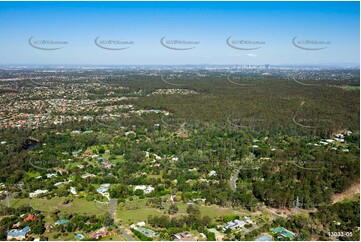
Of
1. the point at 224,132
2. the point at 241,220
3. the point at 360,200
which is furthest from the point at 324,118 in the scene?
the point at 241,220

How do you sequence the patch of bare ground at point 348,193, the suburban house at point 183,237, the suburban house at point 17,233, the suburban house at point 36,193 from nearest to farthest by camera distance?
1. the suburban house at point 183,237
2. the suburban house at point 17,233
3. the patch of bare ground at point 348,193
4. the suburban house at point 36,193

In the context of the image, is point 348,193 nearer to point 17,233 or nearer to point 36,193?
point 17,233

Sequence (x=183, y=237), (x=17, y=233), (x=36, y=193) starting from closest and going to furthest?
(x=183, y=237)
(x=17, y=233)
(x=36, y=193)

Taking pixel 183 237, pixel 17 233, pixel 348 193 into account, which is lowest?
pixel 17 233

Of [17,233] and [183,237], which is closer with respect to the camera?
[183,237]

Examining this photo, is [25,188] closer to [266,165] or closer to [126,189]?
[126,189]

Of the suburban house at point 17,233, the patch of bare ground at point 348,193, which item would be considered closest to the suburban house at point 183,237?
the suburban house at point 17,233

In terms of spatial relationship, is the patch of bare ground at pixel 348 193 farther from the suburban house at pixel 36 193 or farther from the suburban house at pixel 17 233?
the suburban house at pixel 36 193

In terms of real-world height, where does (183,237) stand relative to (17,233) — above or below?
above

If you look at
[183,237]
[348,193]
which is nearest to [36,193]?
[183,237]

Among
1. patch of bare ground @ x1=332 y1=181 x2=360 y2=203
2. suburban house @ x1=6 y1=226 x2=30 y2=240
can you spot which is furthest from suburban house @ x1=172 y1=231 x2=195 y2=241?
patch of bare ground @ x1=332 y1=181 x2=360 y2=203

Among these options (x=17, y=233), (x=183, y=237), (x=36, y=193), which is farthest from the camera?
(x=36, y=193)
